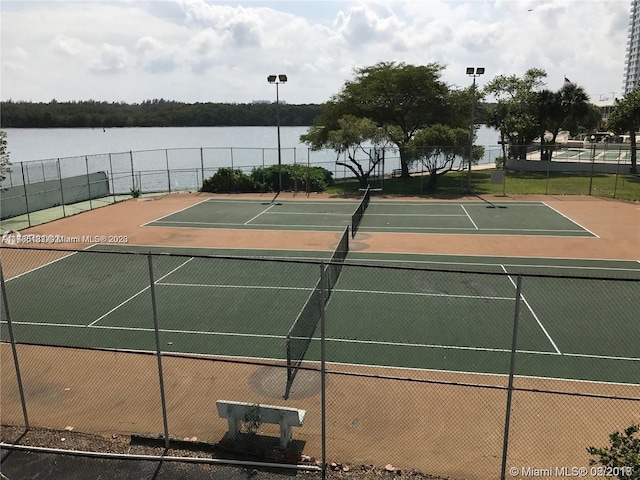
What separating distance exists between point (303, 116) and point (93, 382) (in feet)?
430

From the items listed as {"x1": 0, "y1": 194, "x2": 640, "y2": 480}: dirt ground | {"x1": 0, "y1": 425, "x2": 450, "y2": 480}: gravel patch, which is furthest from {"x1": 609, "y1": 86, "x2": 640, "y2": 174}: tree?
{"x1": 0, "y1": 425, "x2": 450, "y2": 480}: gravel patch

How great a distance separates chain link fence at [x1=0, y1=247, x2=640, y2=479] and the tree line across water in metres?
68.4

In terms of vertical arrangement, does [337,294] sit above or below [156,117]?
below

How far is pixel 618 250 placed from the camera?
2192cm

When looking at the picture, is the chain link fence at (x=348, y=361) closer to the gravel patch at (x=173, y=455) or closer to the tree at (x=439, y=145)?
the gravel patch at (x=173, y=455)

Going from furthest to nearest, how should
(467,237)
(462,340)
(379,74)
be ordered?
1. (379,74)
2. (467,237)
3. (462,340)

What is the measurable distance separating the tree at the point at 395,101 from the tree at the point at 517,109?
1072cm

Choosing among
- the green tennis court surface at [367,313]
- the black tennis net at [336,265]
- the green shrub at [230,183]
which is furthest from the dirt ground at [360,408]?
the green shrub at [230,183]

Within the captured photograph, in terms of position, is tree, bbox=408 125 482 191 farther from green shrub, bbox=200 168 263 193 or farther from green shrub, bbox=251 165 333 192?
green shrub, bbox=200 168 263 193

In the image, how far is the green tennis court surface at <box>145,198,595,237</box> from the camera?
27.1 metres

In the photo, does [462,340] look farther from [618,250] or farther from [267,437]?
[618,250]

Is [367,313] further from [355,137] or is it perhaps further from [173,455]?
[355,137]

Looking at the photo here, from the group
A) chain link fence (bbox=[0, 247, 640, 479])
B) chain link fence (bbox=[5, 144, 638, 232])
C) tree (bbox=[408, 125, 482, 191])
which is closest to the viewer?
chain link fence (bbox=[0, 247, 640, 479])

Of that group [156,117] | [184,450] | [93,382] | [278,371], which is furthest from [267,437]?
[156,117]
